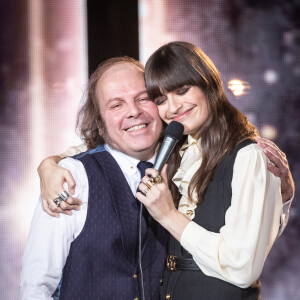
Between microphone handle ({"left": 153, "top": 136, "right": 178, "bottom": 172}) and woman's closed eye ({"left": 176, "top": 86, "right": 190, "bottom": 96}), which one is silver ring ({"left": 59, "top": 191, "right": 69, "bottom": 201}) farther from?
woman's closed eye ({"left": 176, "top": 86, "right": 190, "bottom": 96})

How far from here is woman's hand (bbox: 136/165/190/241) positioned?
160 cm

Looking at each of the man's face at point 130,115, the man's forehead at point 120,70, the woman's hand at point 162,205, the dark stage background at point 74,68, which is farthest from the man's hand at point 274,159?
the dark stage background at point 74,68

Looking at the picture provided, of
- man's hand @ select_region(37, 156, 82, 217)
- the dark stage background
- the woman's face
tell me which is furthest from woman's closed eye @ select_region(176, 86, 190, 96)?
the dark stage background

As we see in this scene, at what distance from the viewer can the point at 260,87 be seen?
9.93ft

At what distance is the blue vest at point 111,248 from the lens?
1.68 m

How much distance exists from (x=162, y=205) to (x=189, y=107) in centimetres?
40

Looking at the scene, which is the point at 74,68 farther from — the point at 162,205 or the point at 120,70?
the point at 162,205

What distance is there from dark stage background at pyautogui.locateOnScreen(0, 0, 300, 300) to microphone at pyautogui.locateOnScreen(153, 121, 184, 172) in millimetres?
1241

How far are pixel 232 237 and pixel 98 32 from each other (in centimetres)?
153

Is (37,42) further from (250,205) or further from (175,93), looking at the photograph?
(250,205)

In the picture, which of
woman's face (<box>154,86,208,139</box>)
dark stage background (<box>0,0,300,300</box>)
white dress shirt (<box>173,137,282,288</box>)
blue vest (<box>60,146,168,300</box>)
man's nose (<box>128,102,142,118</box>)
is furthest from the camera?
dark stage background (<box>0,0,300,300</box>)

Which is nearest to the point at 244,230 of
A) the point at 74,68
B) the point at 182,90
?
the point at 182,90

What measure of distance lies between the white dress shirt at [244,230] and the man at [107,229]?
0.16 metres

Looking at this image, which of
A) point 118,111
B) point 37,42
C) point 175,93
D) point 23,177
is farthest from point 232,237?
point 37,42
